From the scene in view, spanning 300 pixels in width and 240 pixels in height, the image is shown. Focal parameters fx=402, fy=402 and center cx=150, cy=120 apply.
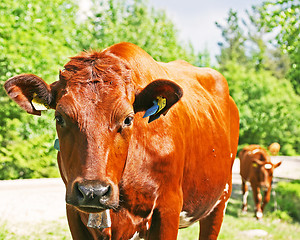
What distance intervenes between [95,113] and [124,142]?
30 centimetres

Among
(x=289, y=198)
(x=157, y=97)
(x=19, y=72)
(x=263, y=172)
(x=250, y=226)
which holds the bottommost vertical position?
(x=289, y=198)

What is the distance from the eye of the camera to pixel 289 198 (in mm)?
14539

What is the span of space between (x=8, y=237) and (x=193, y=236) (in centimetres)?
351

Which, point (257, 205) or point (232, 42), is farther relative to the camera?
point (232, 42)

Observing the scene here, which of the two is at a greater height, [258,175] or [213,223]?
[213,223]

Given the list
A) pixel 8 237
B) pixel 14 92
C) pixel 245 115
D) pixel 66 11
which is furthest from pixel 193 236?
pixel 245 115

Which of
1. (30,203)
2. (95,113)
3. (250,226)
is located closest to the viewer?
(95,113)

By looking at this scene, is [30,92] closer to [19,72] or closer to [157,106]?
[157,106]

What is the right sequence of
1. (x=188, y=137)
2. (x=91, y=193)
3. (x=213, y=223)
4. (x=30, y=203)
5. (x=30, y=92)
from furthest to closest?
(x=30, y=203) → (x=213, y=223) → (x=188, y=137) → (x=30, y=92) → (x=91, y=193)

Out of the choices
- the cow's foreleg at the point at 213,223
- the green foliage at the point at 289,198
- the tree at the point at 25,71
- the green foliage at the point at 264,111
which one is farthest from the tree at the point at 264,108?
the cow's foreleg at the point at 213,223

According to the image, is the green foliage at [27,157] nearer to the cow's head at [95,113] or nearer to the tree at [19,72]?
the tree at [19,72]

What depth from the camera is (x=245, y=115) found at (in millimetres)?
29812

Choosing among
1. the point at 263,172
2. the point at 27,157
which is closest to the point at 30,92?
the point at 263,172

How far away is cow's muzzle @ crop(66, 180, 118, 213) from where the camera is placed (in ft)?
7.75
